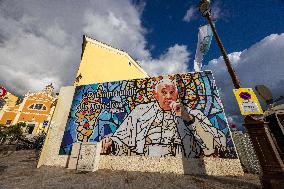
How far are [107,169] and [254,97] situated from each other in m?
7.54

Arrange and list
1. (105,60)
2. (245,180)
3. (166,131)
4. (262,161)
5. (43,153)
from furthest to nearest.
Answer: (105,60), (43,153), (166,131), (245,180), (262,161)

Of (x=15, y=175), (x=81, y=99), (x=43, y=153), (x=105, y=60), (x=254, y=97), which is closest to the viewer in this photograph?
(x=254, y=97)

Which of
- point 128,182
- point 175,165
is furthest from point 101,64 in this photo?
point 128,182

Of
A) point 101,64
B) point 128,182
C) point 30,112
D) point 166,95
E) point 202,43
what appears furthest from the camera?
point 30,112

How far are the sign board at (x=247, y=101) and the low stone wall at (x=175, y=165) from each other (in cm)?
358

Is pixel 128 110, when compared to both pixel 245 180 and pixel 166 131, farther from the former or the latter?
pixel 245 180

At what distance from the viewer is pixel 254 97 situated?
521 centimetres

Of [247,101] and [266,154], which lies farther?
[247,101]

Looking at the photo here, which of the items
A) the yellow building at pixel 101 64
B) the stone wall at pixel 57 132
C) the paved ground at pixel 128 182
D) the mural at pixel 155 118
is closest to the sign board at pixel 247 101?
the paved ground at pixel 128 182

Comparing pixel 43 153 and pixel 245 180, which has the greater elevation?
pixel 43 153

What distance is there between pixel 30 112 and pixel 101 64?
28.1 metres

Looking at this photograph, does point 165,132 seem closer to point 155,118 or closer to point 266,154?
point 155,118

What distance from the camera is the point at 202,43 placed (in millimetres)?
7582

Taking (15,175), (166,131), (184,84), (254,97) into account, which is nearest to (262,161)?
(254,97)
